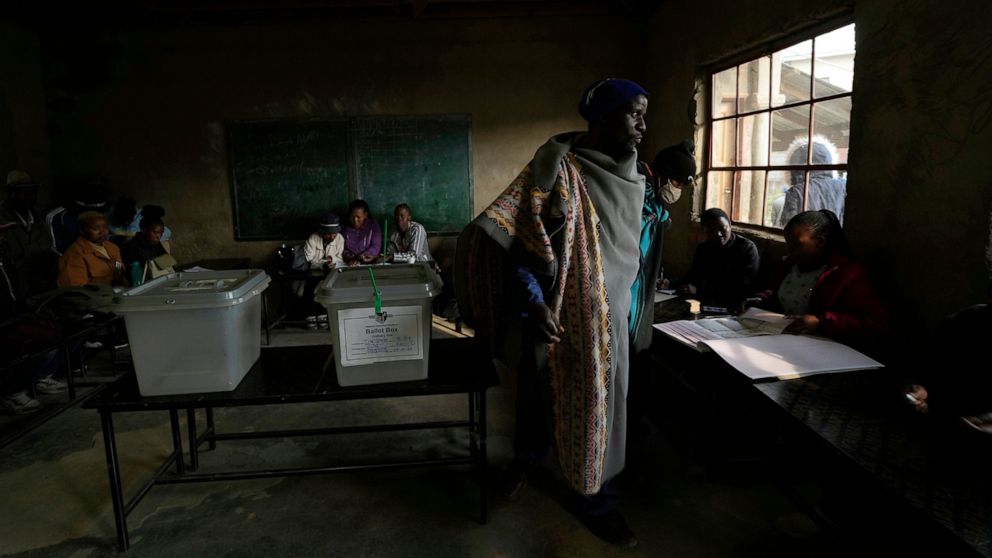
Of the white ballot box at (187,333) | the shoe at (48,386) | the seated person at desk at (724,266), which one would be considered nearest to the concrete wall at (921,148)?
the seated person at desk at (724,266)

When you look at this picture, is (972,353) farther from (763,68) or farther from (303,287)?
(303,287)

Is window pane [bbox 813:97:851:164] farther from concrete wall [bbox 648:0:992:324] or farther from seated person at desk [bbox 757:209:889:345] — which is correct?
seated person at desk [bbox 757:209:889:345]

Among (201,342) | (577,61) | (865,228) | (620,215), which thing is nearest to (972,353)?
(620,215)

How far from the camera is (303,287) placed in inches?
216

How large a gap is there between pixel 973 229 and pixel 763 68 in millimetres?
2012

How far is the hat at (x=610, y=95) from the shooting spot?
1.81 metres

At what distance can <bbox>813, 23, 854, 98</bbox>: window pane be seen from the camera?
2.96m

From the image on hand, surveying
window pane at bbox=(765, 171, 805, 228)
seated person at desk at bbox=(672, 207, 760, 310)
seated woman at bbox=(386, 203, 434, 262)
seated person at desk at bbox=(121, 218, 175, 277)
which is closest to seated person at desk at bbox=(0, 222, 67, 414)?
seated person at desk at bbox=(121, 218, 175, 277)

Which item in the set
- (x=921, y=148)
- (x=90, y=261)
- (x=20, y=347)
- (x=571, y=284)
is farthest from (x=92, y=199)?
(x=921, y=148)

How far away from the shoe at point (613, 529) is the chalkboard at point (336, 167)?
13.8ft

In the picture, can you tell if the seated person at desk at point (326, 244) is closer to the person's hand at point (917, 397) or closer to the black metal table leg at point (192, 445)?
the black metal table leg at point (192, 445)

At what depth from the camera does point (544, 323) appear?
1780 millimetres

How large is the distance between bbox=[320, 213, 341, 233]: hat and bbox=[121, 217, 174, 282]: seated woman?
4.19ft

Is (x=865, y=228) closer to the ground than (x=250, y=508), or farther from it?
farther from it
